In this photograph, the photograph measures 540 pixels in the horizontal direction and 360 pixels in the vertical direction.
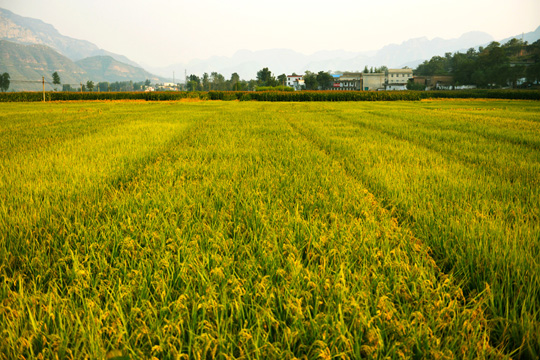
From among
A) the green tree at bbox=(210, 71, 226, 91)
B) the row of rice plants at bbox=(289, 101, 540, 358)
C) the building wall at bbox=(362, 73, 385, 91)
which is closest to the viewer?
the row of rice plants at bbox=(289, 101, 540, 358)

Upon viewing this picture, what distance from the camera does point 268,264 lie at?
1.73 metres

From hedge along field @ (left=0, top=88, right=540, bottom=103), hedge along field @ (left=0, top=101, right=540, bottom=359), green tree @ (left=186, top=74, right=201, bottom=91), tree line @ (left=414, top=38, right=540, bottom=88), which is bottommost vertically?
hedge along field @ (left=0, top=101, right=540, bottom=359)

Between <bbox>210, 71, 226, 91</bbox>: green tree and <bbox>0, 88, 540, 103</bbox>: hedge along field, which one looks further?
<bbox>210, 71, 226, 91</bbox>: green tree

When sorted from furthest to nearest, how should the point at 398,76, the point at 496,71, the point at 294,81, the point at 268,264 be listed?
the point at 294,81 < the point at 398,76 < the point at 496,71 < the point at 268,264

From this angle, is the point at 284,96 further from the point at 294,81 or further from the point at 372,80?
the point at 294,81

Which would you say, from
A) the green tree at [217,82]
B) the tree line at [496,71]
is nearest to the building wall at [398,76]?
the tree line at [496,71]

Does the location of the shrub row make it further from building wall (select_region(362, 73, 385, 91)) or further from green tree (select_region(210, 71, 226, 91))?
green tree (select_region(210, 71, 226, 91))

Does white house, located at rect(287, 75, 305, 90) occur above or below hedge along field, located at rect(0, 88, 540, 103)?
above

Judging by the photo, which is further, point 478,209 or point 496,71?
point 496,71

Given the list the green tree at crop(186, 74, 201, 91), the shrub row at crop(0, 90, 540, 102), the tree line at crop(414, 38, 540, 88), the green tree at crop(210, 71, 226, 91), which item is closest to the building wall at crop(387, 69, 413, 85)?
the tree line at crop(414, 38, 540, 88)

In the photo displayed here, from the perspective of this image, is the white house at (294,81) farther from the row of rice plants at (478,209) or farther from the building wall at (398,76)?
the row of rice plants at (478,209)

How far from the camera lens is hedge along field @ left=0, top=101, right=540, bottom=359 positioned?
1.20 m

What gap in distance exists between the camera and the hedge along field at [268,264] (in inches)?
47.1

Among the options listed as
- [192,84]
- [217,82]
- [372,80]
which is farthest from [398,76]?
[192,84]
